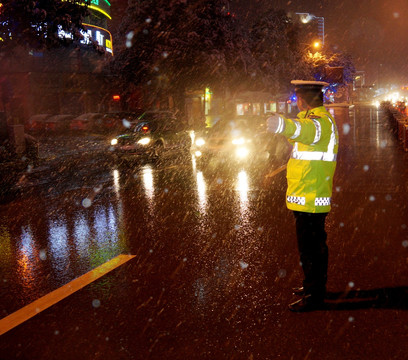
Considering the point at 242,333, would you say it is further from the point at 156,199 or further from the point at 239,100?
the point at 239,100

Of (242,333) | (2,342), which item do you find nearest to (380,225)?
(242,333)

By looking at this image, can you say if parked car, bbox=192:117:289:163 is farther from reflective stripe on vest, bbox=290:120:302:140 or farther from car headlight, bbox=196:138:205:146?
reflective stripe on vest, bbox=290:120:302:140

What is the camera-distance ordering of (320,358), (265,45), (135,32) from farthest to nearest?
(265,45)
(135,32)
(320,358)

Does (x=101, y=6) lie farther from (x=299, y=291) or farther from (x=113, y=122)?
(x=299, y=291)

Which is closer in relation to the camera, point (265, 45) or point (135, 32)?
point (135, 32)

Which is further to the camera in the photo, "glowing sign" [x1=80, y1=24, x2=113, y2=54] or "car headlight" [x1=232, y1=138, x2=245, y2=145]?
"glowing sign" [x1=80, y1=24, x2=113, y2=54]

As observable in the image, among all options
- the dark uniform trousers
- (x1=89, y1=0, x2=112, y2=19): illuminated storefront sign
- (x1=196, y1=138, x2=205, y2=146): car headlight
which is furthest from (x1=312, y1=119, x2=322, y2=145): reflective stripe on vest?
(x1=89, y1=0, x2=112, y2=19): illuminated storefront sign

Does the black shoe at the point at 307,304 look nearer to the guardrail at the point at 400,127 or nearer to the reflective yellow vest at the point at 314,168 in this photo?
the reflective yellow vest at the point at 314,168

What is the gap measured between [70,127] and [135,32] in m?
8.19

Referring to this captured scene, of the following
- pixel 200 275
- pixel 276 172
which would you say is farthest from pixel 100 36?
→ pixel 200 275

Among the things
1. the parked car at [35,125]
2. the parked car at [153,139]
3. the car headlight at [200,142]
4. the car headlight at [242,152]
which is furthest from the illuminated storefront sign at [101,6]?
the car headlight at [242,152]

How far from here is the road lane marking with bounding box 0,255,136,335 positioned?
4.33 meters

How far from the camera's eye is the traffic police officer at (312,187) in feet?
14.3

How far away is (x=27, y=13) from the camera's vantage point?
15.4m
